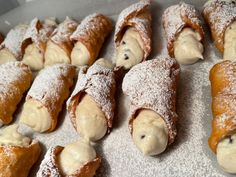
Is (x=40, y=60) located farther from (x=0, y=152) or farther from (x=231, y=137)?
(x=231, y=137)

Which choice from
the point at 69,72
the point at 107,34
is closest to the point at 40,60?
the point at 69,72

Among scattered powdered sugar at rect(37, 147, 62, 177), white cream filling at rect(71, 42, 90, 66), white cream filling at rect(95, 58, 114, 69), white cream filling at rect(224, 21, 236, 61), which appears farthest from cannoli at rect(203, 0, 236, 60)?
scattered powdered sugar at rect(37, 147, 62, 177)

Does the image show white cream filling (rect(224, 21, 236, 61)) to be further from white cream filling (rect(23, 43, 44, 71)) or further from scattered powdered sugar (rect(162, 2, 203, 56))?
white cream filling (rect(23, 43, 44, 71))

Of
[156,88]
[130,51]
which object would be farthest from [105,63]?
[156,88]

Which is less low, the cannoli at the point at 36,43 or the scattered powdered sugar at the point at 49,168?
the cannoli at the point at 36,43

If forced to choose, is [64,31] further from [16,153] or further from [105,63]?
[16,153]

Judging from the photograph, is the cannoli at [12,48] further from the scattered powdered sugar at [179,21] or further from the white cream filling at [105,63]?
the scattered powdered sugar at [179,21]

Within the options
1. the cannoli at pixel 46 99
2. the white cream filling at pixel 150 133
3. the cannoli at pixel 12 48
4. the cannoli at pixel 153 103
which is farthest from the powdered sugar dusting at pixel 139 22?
the cannoli at pixel 12 48
